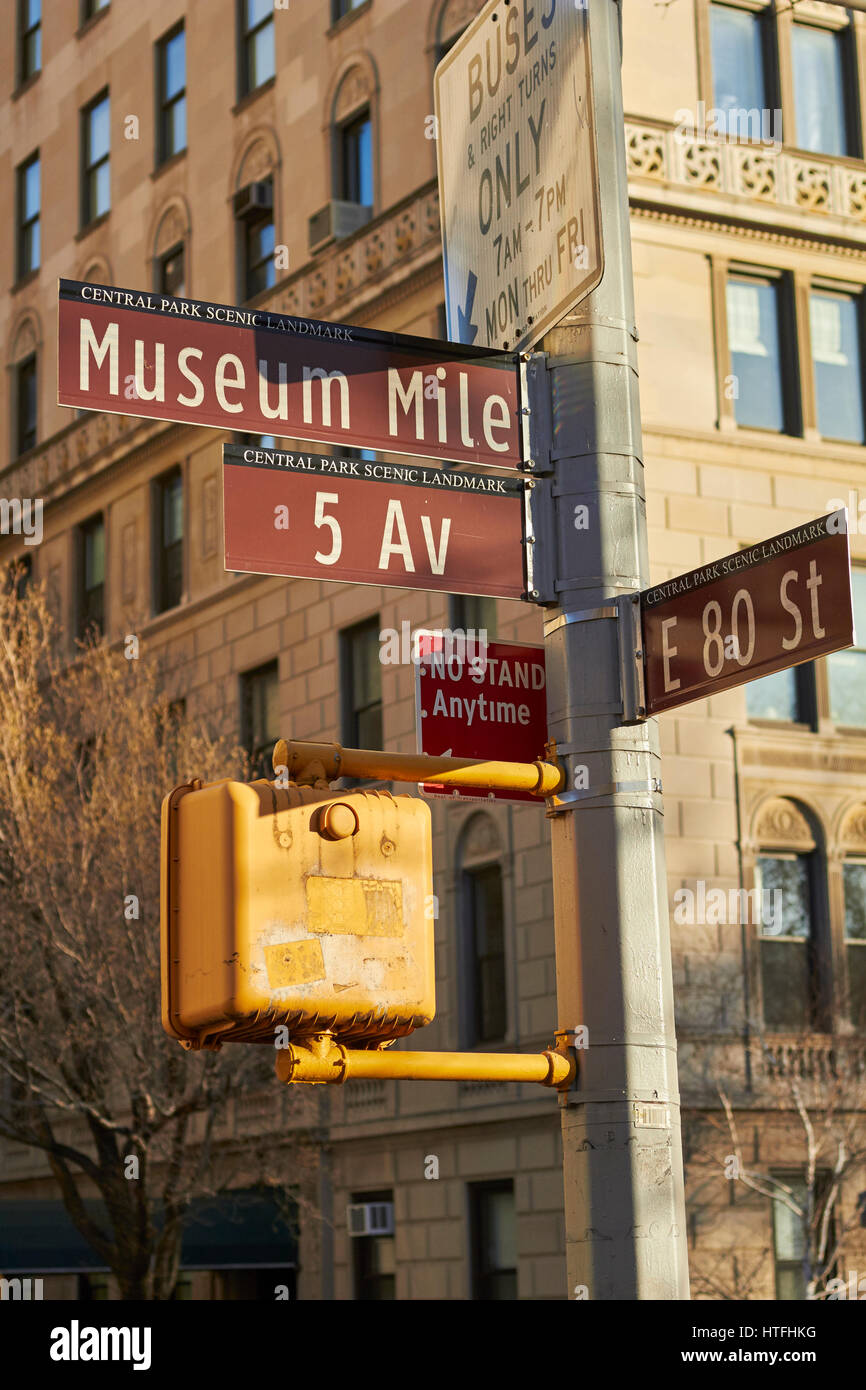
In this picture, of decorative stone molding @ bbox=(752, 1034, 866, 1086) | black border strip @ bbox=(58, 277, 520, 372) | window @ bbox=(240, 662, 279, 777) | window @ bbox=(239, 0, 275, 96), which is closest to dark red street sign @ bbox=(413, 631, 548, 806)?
black border strip @ bbox=(58, 277, 520, 372)

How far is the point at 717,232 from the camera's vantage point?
2575cm

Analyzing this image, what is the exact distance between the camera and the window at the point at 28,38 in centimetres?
4053

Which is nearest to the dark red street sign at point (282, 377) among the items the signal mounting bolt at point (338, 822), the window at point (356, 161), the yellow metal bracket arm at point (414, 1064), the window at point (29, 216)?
the signal mounting bolt at point (338, 822)

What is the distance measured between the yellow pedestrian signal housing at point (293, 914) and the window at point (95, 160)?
34.3 m

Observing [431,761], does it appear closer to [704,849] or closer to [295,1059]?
[295,1059]

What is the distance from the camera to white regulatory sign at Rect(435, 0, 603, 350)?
518 centimetres

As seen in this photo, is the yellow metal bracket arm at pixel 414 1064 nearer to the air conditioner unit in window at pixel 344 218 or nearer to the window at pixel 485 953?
the window at pixel 485 953

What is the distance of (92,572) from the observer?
35.7m

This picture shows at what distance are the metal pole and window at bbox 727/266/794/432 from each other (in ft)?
68.4

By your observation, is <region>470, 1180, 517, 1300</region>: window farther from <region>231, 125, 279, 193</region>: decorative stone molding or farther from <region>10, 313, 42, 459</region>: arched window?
<region>10, 313, 42, 459</region>: arched window

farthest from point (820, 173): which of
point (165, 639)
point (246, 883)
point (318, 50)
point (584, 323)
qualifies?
point (246, 883)

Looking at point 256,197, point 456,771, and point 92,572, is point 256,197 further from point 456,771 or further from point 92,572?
point 456,771
